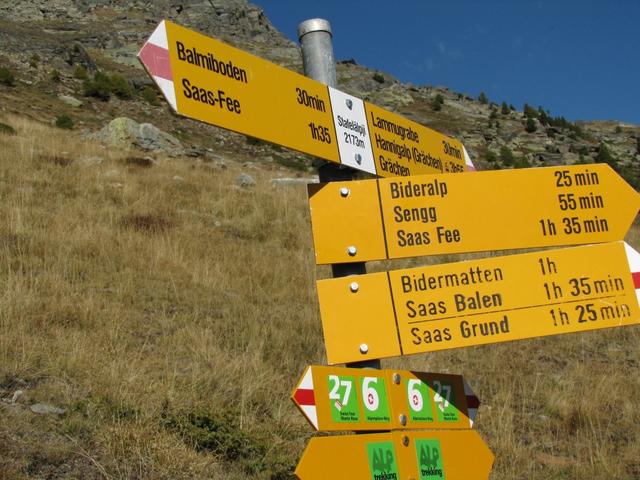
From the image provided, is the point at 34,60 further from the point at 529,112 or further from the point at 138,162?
the point at 529,112

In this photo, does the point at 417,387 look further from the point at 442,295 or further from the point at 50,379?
the point at 50,379

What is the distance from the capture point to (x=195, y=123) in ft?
104

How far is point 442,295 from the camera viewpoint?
2.64 m

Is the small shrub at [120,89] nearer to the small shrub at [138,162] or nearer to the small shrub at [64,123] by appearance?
the small shrub at [64,123]

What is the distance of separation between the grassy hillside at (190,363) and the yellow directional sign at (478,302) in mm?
1232

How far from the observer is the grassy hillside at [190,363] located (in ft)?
10.8

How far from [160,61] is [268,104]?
0.48 m

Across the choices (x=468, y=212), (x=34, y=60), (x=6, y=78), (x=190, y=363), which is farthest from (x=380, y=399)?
(x=34, y=60)

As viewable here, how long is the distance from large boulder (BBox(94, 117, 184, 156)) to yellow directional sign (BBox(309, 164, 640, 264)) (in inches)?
545

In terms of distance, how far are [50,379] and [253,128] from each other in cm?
215

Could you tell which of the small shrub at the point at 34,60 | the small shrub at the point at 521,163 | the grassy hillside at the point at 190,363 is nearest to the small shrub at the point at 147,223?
the grassy hillside at the point at 190,363

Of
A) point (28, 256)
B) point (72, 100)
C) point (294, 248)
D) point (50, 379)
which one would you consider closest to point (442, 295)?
point (50, 379)

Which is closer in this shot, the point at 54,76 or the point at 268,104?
the point at 268,104

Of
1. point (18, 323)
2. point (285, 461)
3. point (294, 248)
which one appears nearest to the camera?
point (285, 461)
